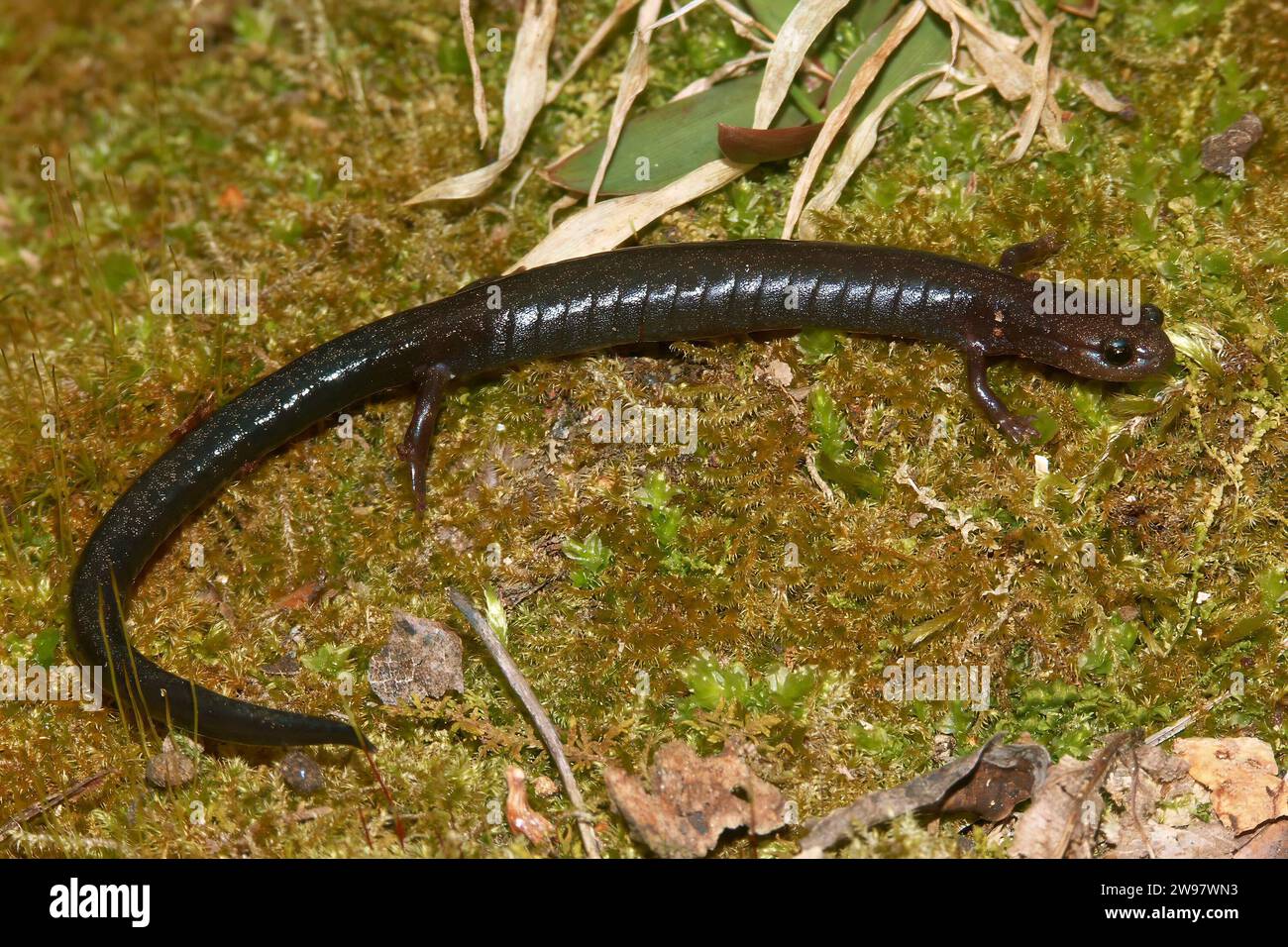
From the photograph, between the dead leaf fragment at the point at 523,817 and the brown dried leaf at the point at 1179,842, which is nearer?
the brown dried leaf at the point at 1179,842

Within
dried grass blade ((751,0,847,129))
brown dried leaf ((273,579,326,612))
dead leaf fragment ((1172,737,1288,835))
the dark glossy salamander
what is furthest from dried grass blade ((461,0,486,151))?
dead leaf fragment ((1172,737,1288,835))

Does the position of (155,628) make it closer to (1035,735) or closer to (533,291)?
(533,291)
